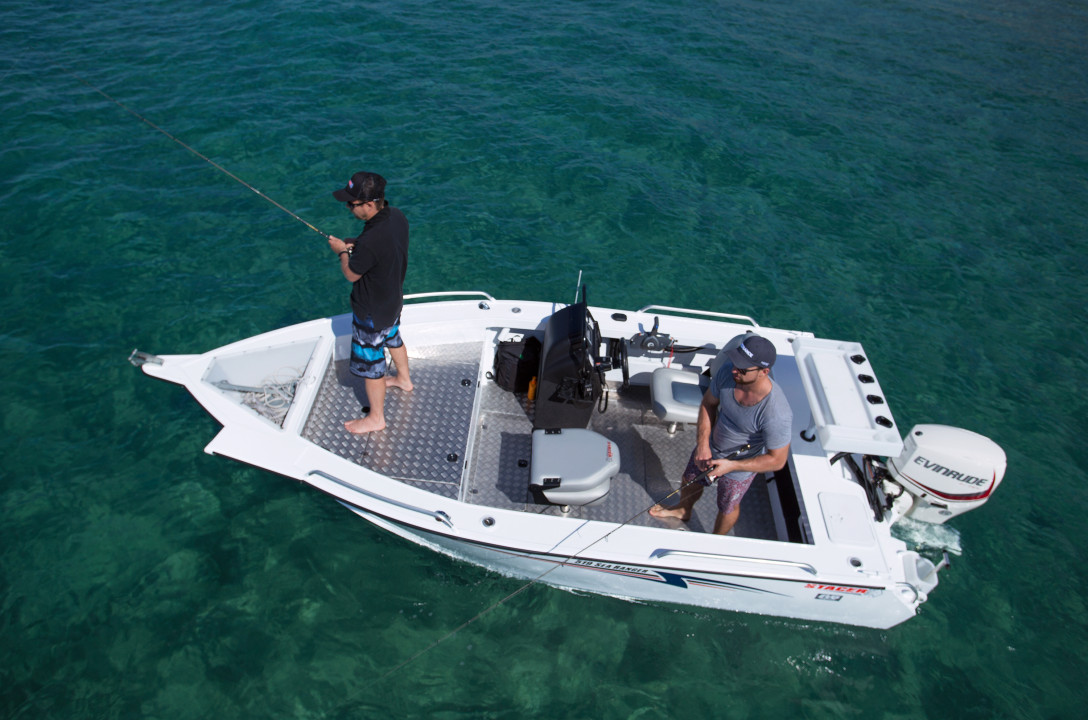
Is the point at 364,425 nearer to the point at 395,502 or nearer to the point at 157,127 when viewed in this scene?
the point at 395,502

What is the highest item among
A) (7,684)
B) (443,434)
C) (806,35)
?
(806,35)

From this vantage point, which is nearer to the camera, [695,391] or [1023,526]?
[695,391]

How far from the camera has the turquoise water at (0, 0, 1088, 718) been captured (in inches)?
196

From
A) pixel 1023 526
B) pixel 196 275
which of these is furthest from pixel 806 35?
pixel 196 275

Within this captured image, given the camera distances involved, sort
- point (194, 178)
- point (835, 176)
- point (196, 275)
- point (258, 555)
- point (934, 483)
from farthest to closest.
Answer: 1. point (835, 176)
2. point (194, 178)
3. point (196, 275)
4. point (258, 555)
5. point (934, 483)

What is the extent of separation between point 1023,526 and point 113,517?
8776 mm

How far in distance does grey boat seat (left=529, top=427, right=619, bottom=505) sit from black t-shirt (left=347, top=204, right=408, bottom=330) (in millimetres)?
1578

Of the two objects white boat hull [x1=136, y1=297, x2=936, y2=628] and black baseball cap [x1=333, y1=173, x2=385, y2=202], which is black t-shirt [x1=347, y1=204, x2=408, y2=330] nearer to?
black baseball cap [x1=333, y1=173, x2=385, y2=202]

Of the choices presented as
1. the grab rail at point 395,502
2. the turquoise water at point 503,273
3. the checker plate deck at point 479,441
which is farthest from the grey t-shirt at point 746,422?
the grab rail at point 395,502

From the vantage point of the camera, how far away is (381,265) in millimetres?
4500

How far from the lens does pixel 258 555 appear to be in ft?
18.1

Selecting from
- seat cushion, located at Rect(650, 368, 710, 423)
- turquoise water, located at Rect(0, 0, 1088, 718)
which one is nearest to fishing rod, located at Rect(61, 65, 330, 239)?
turquoise water, located at Rect(0, 0, 1088, 718)

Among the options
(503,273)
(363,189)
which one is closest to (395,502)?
(363,189)

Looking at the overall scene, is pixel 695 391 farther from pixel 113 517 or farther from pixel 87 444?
pixel 87 444
